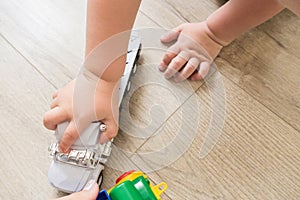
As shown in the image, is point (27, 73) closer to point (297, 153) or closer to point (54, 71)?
point (54, 71)

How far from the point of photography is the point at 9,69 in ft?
2.42

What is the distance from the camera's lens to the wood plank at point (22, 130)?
2.14 ft

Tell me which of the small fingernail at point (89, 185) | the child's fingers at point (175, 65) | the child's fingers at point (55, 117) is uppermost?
the child's fingers at point (55, 117)

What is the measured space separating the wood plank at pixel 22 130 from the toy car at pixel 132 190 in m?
0.12

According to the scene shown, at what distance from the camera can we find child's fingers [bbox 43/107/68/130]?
613mm

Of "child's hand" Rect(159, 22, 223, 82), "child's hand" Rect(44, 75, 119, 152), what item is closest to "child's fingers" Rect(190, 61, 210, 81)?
"child's hand" Rect(159, 22, 223, 82)

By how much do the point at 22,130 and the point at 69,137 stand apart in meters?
0.13

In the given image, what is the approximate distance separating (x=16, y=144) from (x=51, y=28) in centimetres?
23

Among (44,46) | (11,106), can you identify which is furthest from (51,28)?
(11,106)

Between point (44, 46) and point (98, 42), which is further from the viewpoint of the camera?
point (44, 46)

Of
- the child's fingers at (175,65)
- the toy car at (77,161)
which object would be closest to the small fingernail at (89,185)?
the toy car at (77,161)

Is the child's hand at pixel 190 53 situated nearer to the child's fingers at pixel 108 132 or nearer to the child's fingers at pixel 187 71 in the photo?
the child's fingers at pixel 187 71

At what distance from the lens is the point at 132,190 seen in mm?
566

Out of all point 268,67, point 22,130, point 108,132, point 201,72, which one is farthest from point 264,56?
point 22,130
